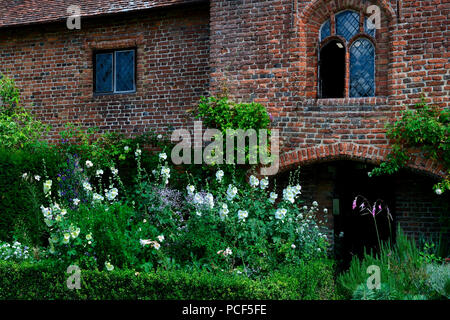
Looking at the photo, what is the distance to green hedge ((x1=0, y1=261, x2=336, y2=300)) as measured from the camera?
5.88 meters

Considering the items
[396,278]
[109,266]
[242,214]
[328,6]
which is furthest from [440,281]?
[328,6]

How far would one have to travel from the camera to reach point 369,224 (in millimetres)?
10422

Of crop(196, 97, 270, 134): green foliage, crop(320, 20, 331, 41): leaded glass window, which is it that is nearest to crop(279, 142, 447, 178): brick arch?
crop(196, 97, 270, 134): green foliage

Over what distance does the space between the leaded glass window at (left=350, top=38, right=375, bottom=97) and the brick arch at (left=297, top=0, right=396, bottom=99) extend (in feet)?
0.44

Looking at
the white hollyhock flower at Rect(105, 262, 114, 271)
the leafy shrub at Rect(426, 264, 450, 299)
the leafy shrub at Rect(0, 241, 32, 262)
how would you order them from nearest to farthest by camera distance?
the white hollyhock flower at Rect(105, 262, 114, 271), the leafy shrub at Rect(426, 264, 450, 299), the leafy shrub at Rect(0, 241, 32, 262)

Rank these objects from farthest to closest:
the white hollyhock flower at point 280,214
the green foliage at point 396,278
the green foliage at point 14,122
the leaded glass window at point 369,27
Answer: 1. the green foliage at point 14,122
2. the leaded glass window at point 369,27
3. the white hollyhock flower at point 280,214
4. the green foliage at point 396,278

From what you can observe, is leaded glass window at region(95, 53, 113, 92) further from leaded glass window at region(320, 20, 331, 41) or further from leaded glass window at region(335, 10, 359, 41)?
leaded glass window at region(335, 10, 359, 41)

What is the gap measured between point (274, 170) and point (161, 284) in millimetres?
3818

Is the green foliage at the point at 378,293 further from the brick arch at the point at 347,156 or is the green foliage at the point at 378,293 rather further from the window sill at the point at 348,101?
the window sill at the point at 348,101

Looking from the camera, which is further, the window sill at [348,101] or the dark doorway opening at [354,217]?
the dark doorway opening at [354,217]

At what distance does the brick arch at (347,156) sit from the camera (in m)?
8.33

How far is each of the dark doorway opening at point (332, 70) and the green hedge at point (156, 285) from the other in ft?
11.8

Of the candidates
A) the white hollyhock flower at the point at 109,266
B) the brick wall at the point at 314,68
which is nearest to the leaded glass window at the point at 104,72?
the brick wall at the point at 314,68

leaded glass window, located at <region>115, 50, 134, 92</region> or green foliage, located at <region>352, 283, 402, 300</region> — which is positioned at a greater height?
leaded glass window, located at <region>115, 50, 134, 92</region>
